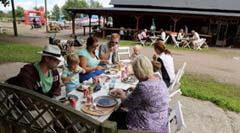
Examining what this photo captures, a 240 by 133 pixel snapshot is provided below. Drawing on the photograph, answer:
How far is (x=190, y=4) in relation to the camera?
71.8ft

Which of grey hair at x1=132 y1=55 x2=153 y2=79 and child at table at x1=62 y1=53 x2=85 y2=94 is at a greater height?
grey hair at x1=132 y1=55 x2=153 y2=79

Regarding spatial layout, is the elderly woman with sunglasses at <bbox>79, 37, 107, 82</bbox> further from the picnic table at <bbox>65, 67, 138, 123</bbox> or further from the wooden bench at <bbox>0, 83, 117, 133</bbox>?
the wooden bench at <bbox>0, 83, 117, 133</bbox>

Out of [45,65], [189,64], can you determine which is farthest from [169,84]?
[189,64]

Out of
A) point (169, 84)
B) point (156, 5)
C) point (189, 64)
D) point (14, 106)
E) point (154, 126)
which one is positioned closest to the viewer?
point (14, 106)

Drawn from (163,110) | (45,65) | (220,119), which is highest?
(45,65)

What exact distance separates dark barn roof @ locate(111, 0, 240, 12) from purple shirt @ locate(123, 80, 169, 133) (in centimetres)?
2011

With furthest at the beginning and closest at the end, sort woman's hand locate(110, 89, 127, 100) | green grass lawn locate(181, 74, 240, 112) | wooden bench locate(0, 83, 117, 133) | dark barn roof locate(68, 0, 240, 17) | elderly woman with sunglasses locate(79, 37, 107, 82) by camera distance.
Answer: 1. dark barn roof locate(68, 0, 240, 17)
2. green grass lawn locate(181, 74, 240, 112)
3. elderly woman with sunglasses locate(79, 37, 107, 82)
4. woman's hand locate(110, 89, 127, 100)
5. wooden bench locate(0, 83, 117, 133)

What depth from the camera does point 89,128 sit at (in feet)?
6.72

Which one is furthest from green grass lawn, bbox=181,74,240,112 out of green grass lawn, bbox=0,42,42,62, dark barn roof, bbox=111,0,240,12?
dark barn roof, bbox=111,0,240,12

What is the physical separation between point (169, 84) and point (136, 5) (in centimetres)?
1913

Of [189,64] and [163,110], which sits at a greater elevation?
[163,110]

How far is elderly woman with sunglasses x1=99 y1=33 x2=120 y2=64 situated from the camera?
575cm

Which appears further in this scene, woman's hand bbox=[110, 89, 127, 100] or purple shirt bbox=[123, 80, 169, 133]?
woman's hand bbox=[110, 89, 127, 100]

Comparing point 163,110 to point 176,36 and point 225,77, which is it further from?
point 176,36
